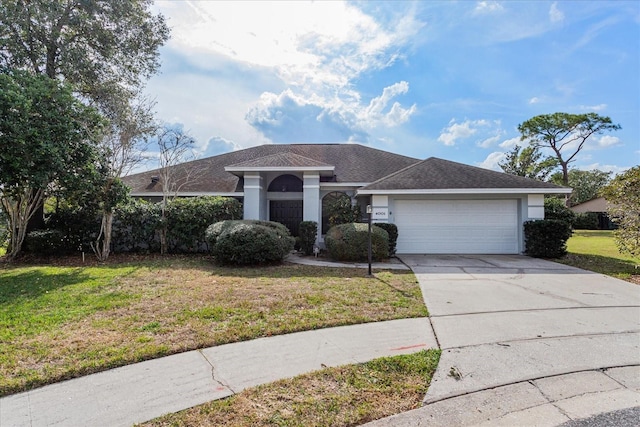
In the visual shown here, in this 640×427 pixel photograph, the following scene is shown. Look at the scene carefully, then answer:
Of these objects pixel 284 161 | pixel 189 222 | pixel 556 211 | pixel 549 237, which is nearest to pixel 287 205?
pixel 284 161

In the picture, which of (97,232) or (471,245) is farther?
(471,245)

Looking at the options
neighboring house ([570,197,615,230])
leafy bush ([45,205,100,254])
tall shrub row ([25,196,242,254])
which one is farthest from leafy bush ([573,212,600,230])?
leafy bush ([45,205,100,254])

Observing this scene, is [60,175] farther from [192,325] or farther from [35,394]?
[35,394]

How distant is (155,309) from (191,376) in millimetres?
2464

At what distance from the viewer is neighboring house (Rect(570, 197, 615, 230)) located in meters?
32.9

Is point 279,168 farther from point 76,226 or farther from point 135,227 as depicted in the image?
point 76,226

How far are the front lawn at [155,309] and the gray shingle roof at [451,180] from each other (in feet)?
15.6

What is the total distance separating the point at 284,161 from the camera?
1355cm

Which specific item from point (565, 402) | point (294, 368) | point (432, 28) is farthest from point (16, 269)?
point (432, 28)

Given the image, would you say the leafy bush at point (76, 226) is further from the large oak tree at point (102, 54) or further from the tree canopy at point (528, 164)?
the tree canopy at point (528, 164)

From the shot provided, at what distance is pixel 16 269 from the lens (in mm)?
8883

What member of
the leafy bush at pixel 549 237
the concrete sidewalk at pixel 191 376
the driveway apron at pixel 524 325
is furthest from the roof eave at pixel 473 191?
the concrete sidewalk at pixel 191 376

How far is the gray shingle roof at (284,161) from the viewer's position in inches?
567

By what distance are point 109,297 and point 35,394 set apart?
328cm
